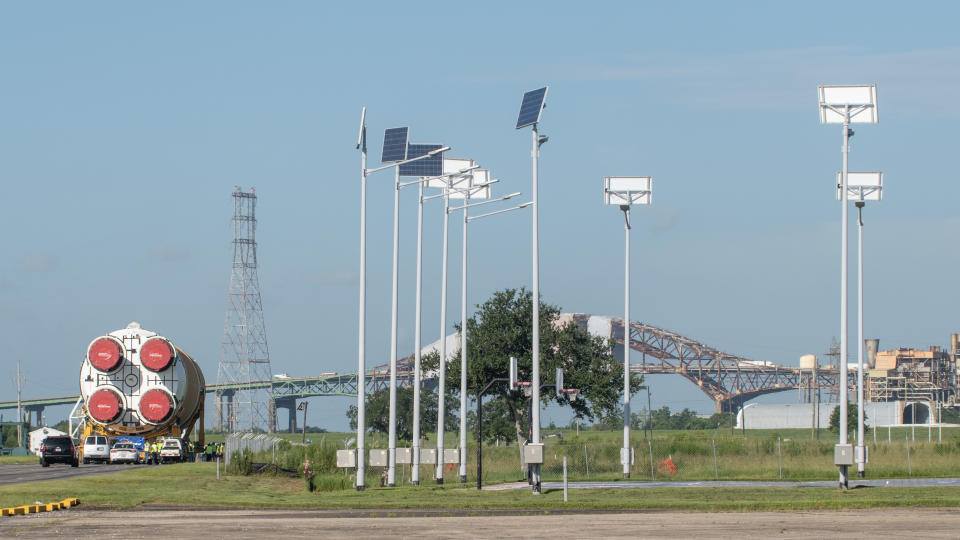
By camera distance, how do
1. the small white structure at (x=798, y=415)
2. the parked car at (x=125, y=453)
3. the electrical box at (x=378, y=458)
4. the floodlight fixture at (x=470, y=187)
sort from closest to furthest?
the electrical box at (x=378, y=458)
the floodlight fixture at (x=470, y=187)
the parked car at (x=125, y=453)
the small white structure at (x=798, y=415)

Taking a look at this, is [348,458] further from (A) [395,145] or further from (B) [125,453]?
(B) [125,453]

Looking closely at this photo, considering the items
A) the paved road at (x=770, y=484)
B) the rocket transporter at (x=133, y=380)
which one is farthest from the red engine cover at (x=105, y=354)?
the paved road at (x=770, y=484)

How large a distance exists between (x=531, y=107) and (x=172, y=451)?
2832 cm

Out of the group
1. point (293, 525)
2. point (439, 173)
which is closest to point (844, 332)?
point (439, 173)

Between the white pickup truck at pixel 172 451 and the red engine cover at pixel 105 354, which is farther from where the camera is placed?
the white pickup truck at pixel 172 451

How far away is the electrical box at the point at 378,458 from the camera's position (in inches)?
1590

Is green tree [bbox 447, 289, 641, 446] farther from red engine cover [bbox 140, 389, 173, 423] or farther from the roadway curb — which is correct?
the roadway curb

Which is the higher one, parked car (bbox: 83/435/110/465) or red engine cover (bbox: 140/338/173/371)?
red engine cover (bbox: 140/338/173/371)

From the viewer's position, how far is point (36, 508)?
2967cm

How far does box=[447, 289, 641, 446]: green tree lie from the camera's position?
6581 cm

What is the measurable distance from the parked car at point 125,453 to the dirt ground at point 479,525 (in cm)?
2856

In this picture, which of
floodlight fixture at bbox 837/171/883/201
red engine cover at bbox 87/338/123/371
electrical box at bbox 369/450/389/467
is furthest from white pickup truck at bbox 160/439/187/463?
floodlight fixture at bbox 837/171/883/201

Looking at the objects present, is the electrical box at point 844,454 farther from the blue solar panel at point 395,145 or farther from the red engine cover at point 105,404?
the red engine cover at point 105,404

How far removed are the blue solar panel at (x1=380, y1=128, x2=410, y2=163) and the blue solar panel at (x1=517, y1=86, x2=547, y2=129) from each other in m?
5.35
